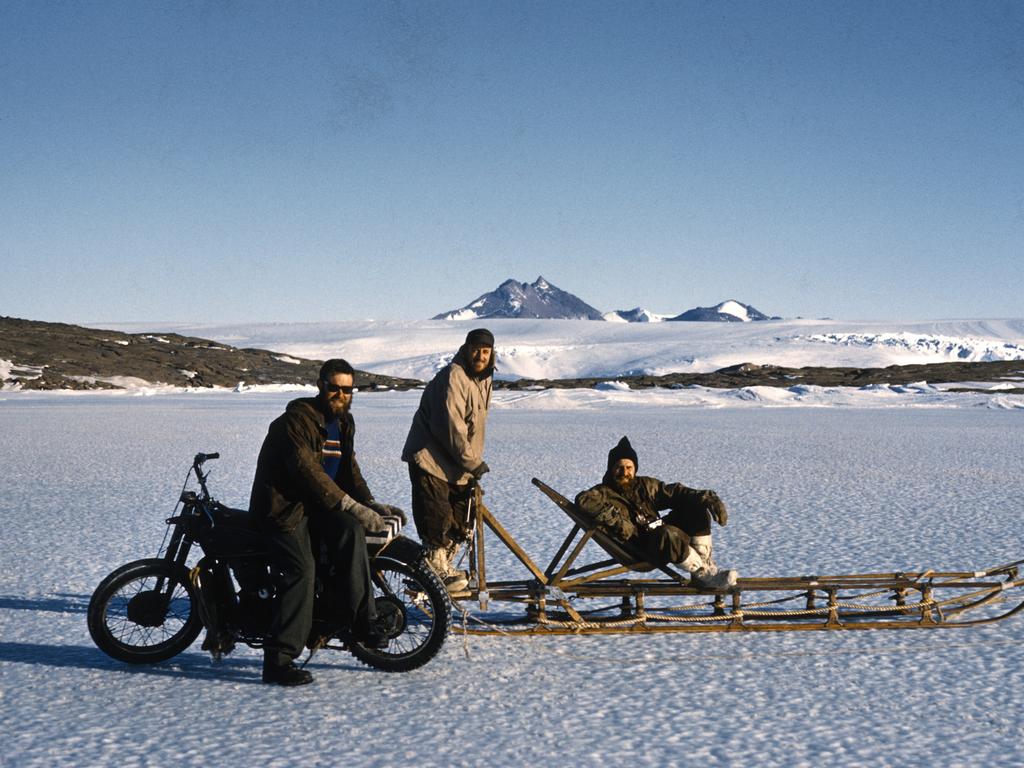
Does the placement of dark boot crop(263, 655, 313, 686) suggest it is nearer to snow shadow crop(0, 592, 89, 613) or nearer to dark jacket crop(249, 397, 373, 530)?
dark jacket crop(249, 397, 373, 530)

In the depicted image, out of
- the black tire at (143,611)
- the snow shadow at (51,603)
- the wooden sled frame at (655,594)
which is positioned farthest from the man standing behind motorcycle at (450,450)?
the snow shadow at (51,603)

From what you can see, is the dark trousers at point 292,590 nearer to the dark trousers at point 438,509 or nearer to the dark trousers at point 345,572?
the dark trousers at point 345,572

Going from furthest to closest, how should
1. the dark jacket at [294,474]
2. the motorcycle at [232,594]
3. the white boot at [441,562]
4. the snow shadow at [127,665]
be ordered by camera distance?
the white boot at [441,562]
the snow shadow at [127,665]
the motorcycle at [232,594]
the dark jacket at [294,474]

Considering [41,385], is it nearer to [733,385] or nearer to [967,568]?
[733,385]

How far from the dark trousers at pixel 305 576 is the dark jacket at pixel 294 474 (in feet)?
0.20

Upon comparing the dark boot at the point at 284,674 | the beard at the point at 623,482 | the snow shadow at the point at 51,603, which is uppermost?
the beard at the point at 623,482

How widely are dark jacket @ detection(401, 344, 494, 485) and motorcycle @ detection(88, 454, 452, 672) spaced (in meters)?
0.75

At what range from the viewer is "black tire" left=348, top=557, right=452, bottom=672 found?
418 centimetres

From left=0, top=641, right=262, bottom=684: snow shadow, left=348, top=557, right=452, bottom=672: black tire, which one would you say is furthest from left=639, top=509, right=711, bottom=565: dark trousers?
left=0, top=641, right=262, bottom=684: snow shadow

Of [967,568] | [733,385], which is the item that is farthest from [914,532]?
[733,385]

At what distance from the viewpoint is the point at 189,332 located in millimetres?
101688

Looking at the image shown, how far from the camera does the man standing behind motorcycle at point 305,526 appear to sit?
4.01 meters

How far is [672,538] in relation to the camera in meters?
4.55

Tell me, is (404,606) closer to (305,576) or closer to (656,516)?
(305,576)
